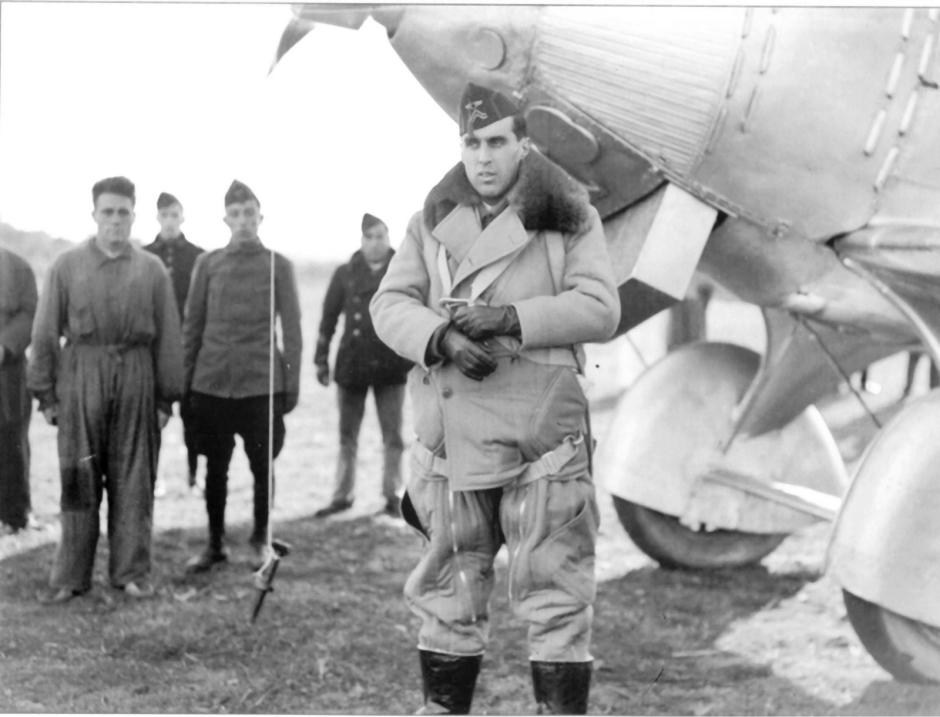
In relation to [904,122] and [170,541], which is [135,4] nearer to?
[170,541]

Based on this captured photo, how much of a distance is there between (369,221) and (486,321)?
0.78m

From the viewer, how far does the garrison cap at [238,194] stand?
3.78 metres

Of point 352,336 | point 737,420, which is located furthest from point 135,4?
point 737,420

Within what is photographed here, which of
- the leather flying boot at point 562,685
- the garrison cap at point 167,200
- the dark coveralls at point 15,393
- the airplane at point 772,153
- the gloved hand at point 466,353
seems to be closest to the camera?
the gloved hand at point 466,353

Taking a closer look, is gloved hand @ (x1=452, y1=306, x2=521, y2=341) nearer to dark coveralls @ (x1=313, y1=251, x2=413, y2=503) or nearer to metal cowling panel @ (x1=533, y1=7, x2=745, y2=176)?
dark coveralls @ (x1=313, y1=251, x2=413, y2=503)

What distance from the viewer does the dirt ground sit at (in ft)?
12.1

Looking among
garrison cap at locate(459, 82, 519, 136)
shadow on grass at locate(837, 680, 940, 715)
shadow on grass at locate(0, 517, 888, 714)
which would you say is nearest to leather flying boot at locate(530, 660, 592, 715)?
shadow on grass at locate(0, 517, 888, 714)

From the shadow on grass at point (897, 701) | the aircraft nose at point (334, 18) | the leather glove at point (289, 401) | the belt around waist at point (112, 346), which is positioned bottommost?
the shadow on grass at point (897, 701)

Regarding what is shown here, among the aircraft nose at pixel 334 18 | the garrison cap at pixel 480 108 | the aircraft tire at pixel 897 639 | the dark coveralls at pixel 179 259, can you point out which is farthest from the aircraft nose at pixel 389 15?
the aircraft tire at pixel 897 639

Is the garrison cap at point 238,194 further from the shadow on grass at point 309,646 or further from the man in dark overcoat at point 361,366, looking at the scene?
the shadow on grass at point 309,646

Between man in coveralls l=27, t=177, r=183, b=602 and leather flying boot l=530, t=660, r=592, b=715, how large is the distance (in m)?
1.59

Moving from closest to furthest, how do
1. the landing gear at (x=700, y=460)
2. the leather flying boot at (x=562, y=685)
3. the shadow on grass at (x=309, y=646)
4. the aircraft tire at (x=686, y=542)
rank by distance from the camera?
the leather flying boot at (x=562, y=685)
the shadow on grass at (x=309, y=646)
the landing gear at (x=700, y=460)
the aircraft tire at (x=686, y=542)

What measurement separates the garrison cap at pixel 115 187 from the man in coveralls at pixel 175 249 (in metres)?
0.11

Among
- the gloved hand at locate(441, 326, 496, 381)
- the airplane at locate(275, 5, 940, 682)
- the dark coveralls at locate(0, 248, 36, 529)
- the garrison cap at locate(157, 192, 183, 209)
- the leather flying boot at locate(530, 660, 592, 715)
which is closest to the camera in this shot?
the gloved hand at locate(441, 326, 496, 381)
